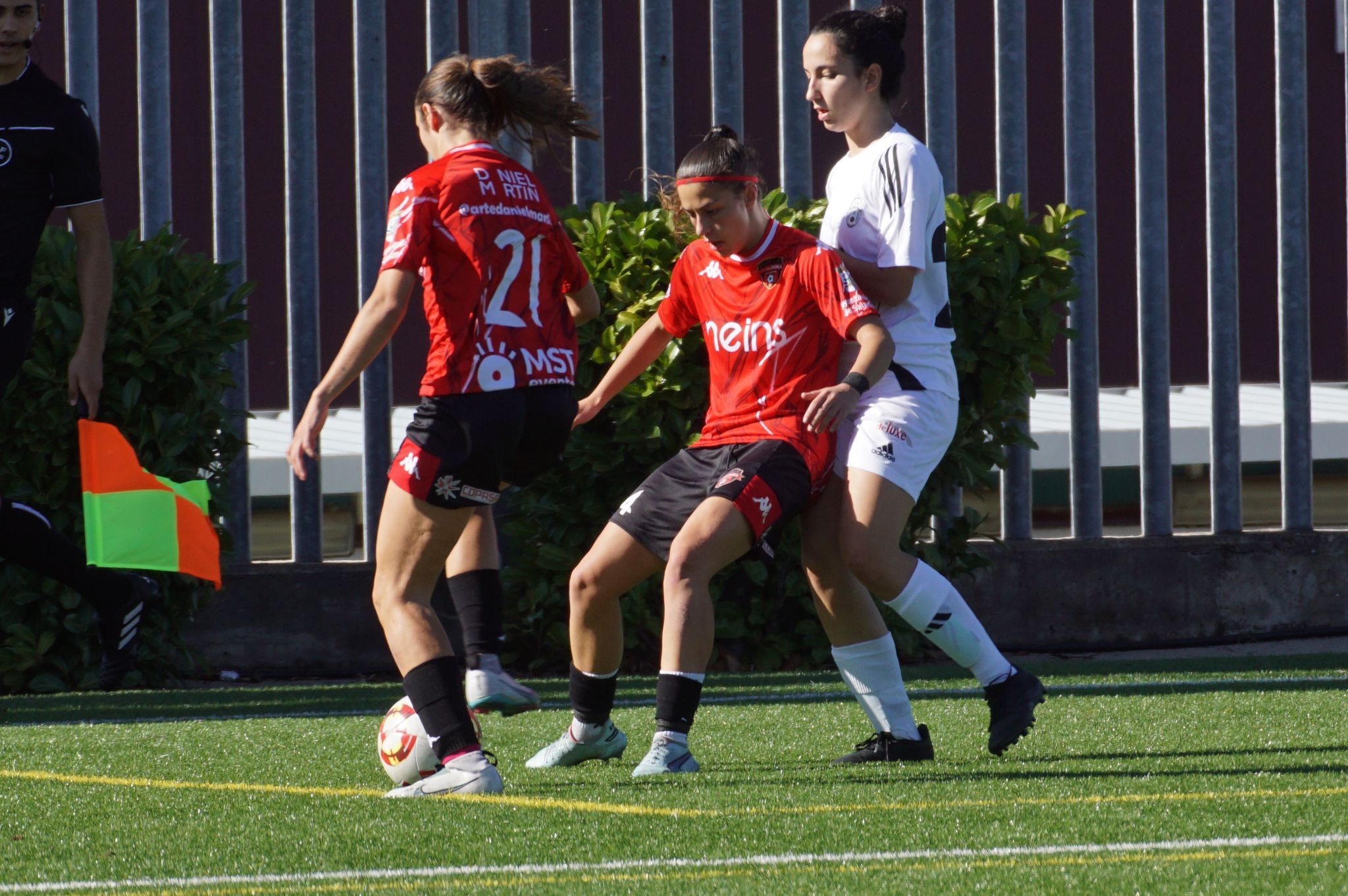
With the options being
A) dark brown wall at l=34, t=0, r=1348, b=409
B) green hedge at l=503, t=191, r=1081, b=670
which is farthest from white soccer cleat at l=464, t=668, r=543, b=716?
dark brown wall at l=34, t=0, r=1348, b=409

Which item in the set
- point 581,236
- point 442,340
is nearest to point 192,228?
point 581,236

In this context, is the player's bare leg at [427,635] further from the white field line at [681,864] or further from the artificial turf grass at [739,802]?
the white field line at [681,864]

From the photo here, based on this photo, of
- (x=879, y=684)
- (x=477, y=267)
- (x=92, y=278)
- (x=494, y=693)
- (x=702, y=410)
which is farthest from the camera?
(x=702, y=410)

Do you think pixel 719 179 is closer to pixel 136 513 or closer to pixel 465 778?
pixel 465 778

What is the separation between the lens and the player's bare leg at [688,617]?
4027 mm

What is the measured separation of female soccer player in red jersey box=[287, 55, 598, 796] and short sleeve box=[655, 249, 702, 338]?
52 cm

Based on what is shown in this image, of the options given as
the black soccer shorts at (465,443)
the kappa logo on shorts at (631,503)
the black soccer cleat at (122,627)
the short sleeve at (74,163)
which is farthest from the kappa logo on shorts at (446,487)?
the black soccer cleat at (122,627)

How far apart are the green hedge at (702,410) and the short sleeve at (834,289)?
2371 mm

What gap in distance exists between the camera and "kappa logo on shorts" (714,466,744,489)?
4.05m

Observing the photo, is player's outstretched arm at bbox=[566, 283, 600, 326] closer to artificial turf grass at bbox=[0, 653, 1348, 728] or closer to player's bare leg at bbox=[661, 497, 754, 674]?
player's bare leg at bbox=[661, 497, 754, 674]

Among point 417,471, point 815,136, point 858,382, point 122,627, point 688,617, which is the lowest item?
point 122,627

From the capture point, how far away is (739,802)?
11.8ft

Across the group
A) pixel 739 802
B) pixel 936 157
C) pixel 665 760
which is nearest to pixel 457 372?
pixel 665 760

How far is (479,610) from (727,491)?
79cm
